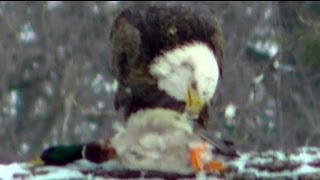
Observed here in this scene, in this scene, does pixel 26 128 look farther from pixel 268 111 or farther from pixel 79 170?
A: pixel 79 170

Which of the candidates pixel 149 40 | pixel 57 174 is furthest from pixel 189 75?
pixel 57 174

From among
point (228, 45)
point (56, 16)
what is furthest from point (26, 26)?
point (228, 45)

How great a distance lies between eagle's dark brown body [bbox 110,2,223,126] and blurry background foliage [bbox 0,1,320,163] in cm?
407

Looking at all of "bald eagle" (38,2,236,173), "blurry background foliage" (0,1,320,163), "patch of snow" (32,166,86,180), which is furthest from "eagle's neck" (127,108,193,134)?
"blurry background foliage" (0,1,320,163)

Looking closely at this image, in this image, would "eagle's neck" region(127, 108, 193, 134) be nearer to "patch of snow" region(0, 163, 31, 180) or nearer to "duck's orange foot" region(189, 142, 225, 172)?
"duck's orange foot" region(189, 142, 225, 172)

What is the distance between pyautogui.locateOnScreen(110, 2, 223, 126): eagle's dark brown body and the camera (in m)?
3.00

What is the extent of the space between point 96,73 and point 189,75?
521 centimetres

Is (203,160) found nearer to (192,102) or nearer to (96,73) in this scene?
(192,102)

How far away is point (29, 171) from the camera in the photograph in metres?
2.87

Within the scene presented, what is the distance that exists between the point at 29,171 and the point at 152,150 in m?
0.24

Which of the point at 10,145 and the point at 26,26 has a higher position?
the point at 26,26

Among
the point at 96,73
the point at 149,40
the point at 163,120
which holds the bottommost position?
the point at 163,120

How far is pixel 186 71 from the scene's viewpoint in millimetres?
2936

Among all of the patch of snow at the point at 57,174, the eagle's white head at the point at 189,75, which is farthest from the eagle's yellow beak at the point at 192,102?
the patch of snow at the point at 57,174
